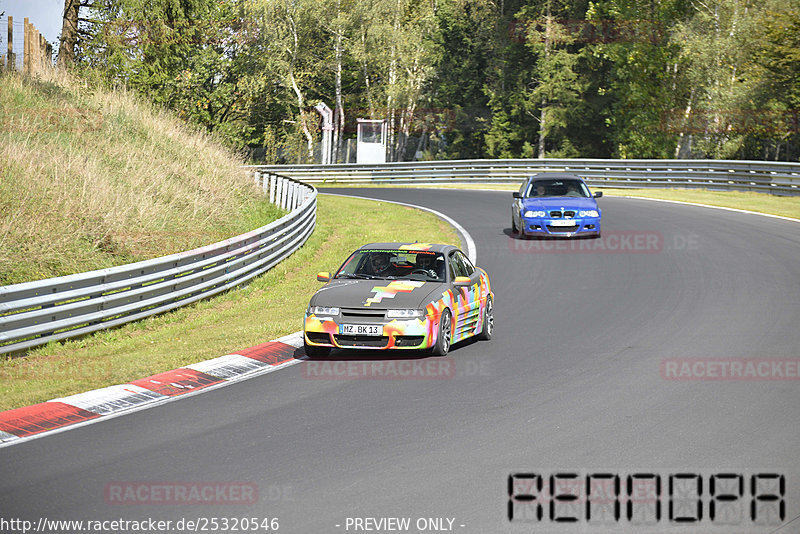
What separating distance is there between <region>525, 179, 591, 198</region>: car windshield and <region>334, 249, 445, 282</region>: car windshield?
11.4 m

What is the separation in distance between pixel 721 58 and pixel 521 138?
17.8m

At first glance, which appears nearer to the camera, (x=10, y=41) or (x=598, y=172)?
(x=10, y=41)

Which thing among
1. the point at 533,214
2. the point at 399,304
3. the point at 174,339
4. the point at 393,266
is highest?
the point at 533,214

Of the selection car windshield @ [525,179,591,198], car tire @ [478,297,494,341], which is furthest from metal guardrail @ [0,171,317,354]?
car windshield @ [525,179,591,198]

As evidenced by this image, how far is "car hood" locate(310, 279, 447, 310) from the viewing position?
36.8ft

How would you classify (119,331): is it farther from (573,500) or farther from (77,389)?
(573,500)

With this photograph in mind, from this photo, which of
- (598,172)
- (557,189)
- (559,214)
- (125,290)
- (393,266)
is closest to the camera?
(393,266)

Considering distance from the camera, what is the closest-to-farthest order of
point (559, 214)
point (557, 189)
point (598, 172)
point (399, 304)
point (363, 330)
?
point (363, 330)
point (399, 304)
point (559, 214)
point (557, 189)
point (598, 172)

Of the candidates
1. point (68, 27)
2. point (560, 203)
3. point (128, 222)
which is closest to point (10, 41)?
point (68, 27)

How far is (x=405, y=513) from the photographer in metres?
6.13

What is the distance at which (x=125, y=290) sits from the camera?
1426 centimetres

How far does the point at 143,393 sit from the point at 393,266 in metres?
4.14

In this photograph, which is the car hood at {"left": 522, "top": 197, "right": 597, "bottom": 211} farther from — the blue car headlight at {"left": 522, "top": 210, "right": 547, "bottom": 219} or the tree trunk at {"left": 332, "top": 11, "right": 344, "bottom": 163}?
the tree trunk at {"left": 332, "top": 11, "right": 344, "bottom": 163}

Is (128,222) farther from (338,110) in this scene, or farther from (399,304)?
(338,110)
